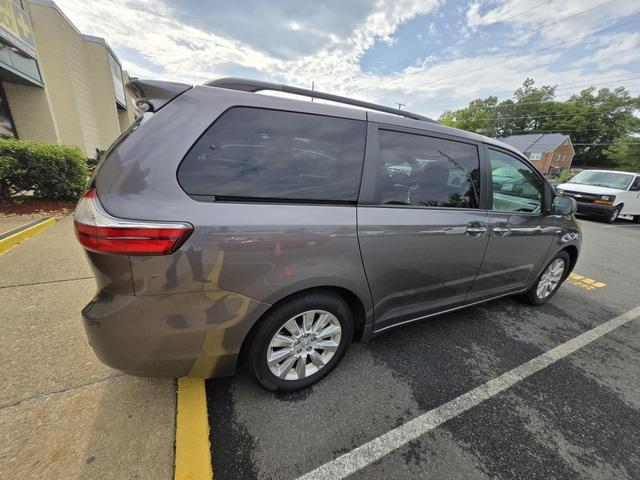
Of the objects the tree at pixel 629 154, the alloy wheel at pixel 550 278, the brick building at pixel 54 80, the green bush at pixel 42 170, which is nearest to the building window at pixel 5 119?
the brick building at pixel 54 80

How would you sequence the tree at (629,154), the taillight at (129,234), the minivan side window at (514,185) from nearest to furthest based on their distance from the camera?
the taillight at (129,234), the minivan side window at (514,185), the tree at (629,154)

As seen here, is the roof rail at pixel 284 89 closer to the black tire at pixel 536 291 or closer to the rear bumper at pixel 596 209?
the black tire at pixel 536 291

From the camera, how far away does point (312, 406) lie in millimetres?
1815

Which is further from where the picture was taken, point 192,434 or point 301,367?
point 301,367

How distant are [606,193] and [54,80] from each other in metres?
21.7

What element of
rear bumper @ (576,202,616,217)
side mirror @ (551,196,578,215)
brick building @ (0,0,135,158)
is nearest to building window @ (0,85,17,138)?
brick building @ (0,0,135,158)

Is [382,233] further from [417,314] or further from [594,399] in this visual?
[594,399]

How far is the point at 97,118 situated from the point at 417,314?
2043cm

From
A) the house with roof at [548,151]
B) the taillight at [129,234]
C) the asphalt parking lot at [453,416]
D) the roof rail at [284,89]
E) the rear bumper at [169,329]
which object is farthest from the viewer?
the house with roof at [548,151]

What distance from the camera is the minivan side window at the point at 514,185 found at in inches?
99.7

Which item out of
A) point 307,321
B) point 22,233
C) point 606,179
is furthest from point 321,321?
point 606,179

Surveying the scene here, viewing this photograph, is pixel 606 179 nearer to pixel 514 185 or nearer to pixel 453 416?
pixel 514 185

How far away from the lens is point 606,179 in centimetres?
1038

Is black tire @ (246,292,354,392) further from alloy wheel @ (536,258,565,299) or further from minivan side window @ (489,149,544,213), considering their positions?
alloy wheel @ (536,258,565,299)
